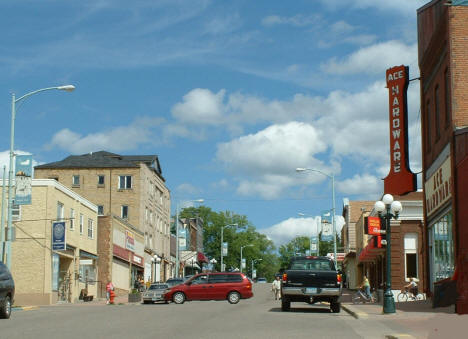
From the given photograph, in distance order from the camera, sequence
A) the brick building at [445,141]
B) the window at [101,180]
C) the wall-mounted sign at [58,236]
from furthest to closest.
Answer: the window at [101,180], the wall-mounted sign at [58,236], the brick building at [445,141]

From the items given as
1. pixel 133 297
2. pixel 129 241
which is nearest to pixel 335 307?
pixel 133 297

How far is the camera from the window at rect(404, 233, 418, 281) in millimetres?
45062

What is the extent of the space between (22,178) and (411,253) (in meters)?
23.3

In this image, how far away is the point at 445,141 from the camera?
30.8m

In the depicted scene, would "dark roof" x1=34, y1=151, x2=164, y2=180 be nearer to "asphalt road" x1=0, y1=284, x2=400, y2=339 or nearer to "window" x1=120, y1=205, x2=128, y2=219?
"window" x1=120, y1=205, x2=128, y2=219

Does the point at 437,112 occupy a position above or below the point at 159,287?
above

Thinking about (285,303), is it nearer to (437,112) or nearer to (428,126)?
(437,112)

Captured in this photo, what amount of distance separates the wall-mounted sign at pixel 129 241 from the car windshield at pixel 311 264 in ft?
122

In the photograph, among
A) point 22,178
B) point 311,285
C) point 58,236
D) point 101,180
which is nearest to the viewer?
point 311,285

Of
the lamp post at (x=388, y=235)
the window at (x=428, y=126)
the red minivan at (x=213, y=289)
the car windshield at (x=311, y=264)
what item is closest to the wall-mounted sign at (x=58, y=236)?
the red minivan at (x=213, y=289)

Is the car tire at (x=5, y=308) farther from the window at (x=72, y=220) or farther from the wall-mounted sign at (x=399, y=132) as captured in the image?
the window at (x=72, y=220)

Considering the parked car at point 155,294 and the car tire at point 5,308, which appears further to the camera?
the parked car at point 155,294

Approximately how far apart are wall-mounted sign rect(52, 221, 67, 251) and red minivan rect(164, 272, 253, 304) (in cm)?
707

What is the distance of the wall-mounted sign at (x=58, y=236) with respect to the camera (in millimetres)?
42812
